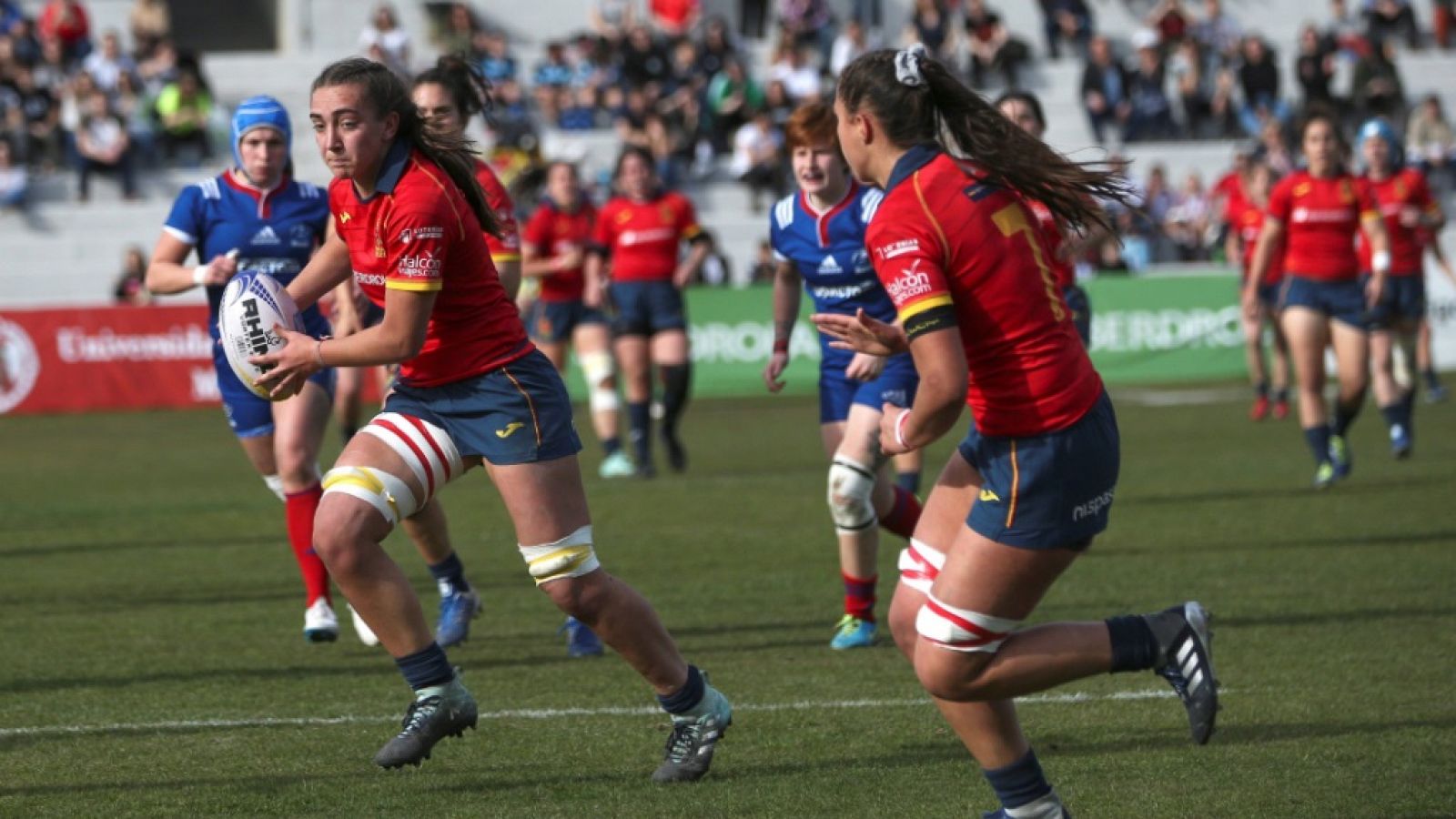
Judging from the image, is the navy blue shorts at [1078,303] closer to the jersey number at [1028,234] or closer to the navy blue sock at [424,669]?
the navy blue sock at [424,669]

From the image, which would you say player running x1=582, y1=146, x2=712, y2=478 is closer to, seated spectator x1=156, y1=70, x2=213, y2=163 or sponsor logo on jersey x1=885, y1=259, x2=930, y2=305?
sponsor logo on jersey x1=885, y1=259, x2=930, y2=305

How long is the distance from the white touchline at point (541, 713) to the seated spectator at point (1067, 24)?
86.4ft

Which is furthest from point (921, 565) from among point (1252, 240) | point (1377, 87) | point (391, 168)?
point (1377, 87)

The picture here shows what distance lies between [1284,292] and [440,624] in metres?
7.02

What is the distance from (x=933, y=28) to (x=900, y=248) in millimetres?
26507

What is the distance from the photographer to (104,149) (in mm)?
27203

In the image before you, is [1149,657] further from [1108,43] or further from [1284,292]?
[1108,43]

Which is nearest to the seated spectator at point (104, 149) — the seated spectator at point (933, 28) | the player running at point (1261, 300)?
the seated spectator at point (933, 28)

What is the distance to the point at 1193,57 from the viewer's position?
3078 centimetres

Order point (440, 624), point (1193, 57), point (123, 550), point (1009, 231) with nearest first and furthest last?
point (1009, 231) → point (440, 624) → point (123, 550) → point (1193, 57)

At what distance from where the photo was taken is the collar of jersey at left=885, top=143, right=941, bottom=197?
469cm

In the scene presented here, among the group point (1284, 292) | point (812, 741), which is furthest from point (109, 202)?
point (812, 741)

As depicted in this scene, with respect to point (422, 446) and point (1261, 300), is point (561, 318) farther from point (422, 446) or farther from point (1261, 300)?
point (422, 446)

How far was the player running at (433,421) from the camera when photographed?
221 inches
